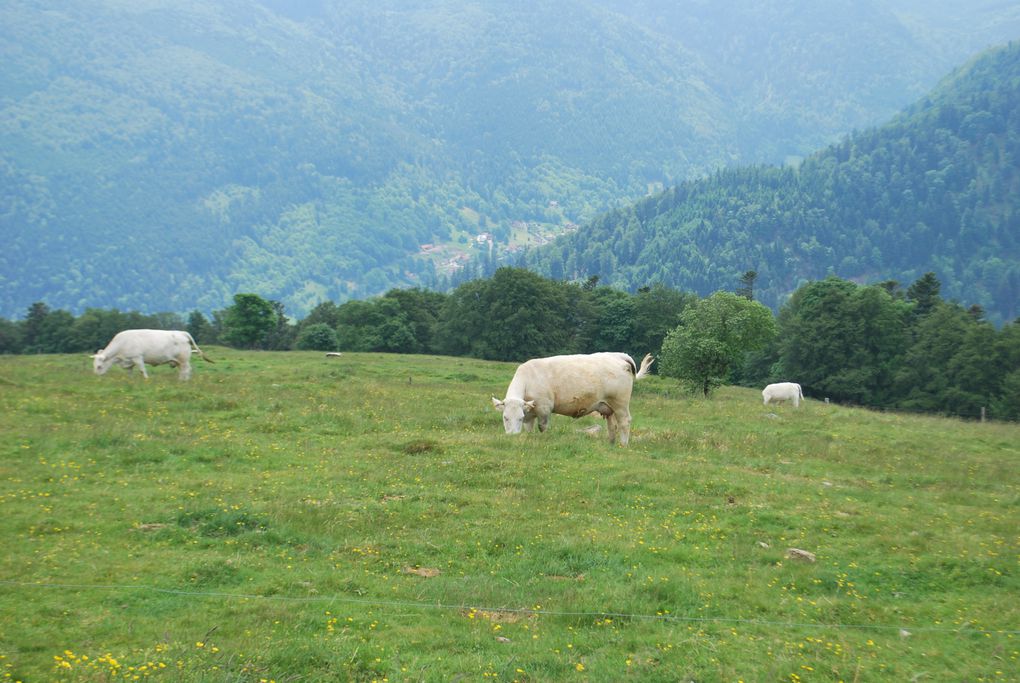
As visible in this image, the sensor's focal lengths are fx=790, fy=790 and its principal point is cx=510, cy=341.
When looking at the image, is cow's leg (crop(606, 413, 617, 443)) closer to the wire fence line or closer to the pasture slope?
the pasture slope

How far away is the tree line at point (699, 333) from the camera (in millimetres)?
59969

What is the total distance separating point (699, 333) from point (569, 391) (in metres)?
27.8

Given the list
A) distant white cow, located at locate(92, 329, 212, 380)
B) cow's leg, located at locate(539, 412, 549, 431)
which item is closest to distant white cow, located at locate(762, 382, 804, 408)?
cow's leg, located at locate(539, 412, 549, 431)

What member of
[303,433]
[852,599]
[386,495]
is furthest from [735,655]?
[303,433]

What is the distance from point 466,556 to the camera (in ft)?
44.1

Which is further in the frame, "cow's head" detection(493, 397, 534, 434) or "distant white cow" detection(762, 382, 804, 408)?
"distant white cow" detection(762, 382, 804, 408)

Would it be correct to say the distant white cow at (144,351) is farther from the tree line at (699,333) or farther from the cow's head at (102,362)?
the tree line at (699,333)

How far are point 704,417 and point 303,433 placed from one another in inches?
733

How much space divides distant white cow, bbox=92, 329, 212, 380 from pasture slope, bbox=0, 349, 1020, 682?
9.20 meters

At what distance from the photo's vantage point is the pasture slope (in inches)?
→ 389

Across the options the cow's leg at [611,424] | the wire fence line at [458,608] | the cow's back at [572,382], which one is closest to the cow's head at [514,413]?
the cow's back at [572,382]

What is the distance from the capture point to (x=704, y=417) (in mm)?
34344

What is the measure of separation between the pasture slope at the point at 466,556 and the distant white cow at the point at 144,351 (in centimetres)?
920

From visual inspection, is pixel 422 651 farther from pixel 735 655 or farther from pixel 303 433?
pixel 303 433
